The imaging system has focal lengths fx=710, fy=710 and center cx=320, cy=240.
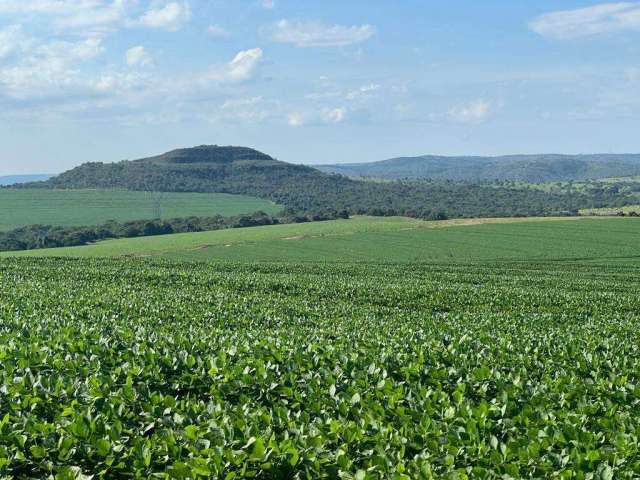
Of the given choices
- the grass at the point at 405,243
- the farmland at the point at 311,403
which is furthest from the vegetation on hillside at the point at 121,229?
the farmland at the point at 311,403

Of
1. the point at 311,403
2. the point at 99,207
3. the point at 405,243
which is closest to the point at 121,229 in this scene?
the point at 405,243

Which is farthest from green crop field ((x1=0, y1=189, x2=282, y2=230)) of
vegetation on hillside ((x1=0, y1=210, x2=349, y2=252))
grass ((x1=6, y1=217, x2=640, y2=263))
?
grass ((x1=6, y1=217, x2=640, y2=263))

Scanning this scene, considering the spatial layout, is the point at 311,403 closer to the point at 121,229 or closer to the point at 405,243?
the point at 405,243

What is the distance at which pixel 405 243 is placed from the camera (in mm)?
91875

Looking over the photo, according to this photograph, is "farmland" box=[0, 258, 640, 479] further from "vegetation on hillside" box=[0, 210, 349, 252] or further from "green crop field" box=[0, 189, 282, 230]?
"green crop field" box=[0, 189, 282, 230]

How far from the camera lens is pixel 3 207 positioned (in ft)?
552

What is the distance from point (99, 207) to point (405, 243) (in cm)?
10208

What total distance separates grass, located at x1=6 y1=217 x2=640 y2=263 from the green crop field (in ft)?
175

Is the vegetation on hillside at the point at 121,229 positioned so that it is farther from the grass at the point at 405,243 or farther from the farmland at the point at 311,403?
the farmland at the point at 311,403

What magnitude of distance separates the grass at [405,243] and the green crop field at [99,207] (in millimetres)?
53270

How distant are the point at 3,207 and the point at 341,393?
578ft

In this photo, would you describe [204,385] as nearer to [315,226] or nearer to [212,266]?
[212,266]

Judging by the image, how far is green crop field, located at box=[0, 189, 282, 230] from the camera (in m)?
151

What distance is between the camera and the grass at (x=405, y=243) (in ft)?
263
